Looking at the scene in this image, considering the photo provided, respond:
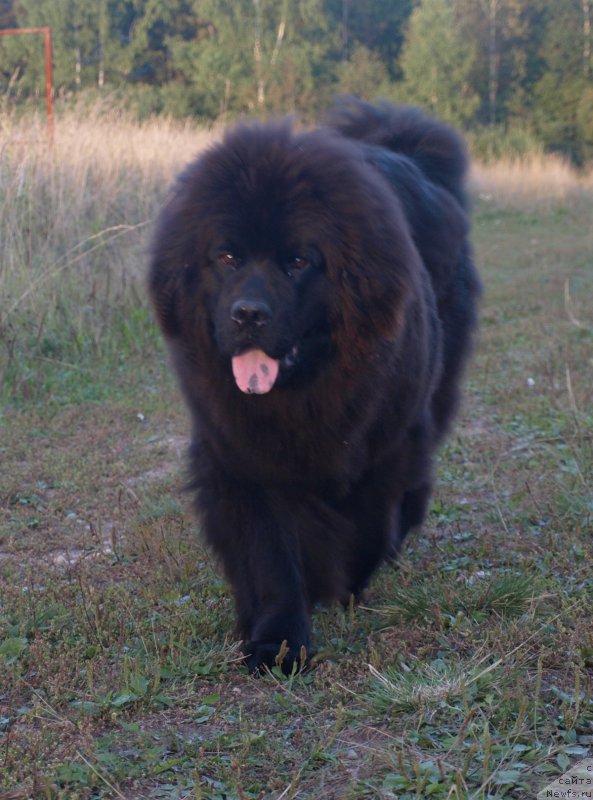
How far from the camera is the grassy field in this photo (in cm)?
214

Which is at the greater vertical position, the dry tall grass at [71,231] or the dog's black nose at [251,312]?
the dog's black nose at [251,312]

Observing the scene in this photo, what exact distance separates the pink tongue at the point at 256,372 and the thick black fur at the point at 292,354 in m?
0.04

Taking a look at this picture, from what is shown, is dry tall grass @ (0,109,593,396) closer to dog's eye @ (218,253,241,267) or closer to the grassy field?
the grassy field

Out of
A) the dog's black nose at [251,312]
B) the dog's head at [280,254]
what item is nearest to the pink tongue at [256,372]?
the dog's head at [280,254]

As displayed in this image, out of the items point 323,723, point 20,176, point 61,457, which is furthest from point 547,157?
point 323,723

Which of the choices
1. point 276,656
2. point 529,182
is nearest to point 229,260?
point 276,656

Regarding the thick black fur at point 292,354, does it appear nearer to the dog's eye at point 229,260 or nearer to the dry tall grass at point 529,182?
the dog's eye at point 229,260

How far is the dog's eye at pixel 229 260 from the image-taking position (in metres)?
2.72

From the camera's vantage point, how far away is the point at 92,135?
8797 millimetres

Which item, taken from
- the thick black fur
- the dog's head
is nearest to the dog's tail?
the thick black fur

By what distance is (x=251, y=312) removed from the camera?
258 cm

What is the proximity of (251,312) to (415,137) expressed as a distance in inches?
84.8

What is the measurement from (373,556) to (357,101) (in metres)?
2.39

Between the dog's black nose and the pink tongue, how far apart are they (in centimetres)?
11
